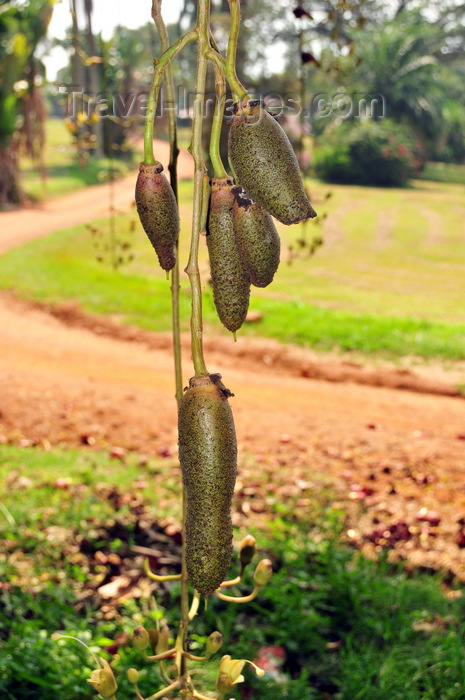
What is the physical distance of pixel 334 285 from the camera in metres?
11.8

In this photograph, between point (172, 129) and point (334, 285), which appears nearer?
point (172, 129)

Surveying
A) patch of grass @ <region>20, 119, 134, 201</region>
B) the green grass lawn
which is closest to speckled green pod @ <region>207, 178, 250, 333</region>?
the green grass lawn

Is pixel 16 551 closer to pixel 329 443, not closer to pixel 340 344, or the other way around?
pixel 329 443

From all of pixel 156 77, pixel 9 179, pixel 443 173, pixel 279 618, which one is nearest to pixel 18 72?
pixel 9 179

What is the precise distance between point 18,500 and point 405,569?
7.18 ft

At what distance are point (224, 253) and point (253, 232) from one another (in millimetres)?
51

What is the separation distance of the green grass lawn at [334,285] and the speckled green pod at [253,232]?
347 centimetres

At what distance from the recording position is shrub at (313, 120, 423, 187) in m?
24.8

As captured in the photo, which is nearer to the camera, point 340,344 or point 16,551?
point 16,551

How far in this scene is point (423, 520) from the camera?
4188 millimetres

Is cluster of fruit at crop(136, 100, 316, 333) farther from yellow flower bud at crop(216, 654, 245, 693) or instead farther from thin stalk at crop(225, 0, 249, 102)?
yellow flower bud at crop(216, 654, 245, 693)

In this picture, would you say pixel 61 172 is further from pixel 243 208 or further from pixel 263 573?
pixel 243 208

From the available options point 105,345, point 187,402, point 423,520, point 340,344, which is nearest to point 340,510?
point 423,520

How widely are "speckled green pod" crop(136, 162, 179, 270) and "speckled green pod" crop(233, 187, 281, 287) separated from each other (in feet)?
0.39
